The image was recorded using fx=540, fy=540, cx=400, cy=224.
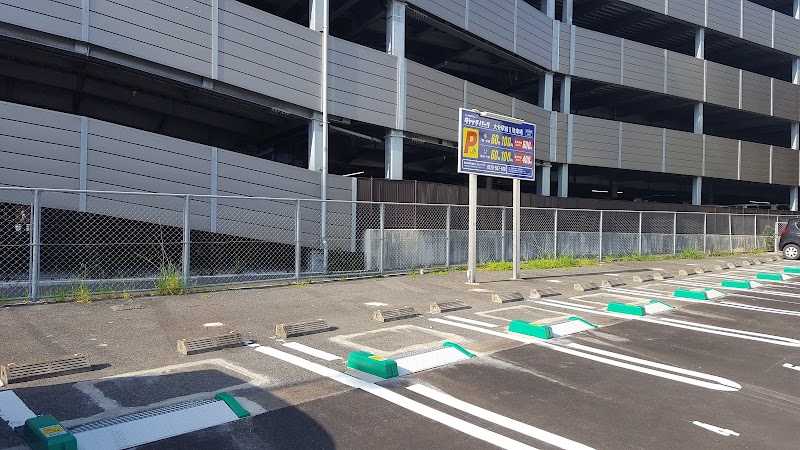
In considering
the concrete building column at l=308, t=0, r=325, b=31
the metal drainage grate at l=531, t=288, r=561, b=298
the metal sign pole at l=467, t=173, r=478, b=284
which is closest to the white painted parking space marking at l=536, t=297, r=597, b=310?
the metal drainage grate at l=531, t=288, r=561, b=298

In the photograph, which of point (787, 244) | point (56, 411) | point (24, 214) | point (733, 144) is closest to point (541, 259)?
point (787, 244)

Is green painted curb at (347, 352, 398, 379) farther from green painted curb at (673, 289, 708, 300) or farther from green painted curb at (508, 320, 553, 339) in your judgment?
green painted curb at (673, 289, 708, 300)

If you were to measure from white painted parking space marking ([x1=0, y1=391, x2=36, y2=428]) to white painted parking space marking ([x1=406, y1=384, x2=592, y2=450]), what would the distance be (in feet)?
10.1

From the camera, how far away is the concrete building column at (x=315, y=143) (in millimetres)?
14383

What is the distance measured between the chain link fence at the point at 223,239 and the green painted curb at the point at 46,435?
5229 millimetres

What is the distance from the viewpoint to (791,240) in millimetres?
21859

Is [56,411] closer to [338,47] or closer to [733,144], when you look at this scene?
[338,47]

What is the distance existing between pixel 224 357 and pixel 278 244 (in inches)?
318

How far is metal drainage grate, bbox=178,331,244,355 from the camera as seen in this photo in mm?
6008

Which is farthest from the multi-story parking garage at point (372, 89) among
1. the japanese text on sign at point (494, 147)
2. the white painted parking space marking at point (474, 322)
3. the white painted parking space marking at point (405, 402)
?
the white painted parking space marking at point (405, 402)

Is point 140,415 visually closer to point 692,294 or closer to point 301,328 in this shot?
point 301,328

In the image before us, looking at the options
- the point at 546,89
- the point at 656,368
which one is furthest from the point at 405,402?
the point at 546,89

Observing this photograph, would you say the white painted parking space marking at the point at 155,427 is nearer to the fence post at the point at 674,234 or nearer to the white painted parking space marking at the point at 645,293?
the white painted parking space marking at the point at 645,293

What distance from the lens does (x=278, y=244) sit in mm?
13828
